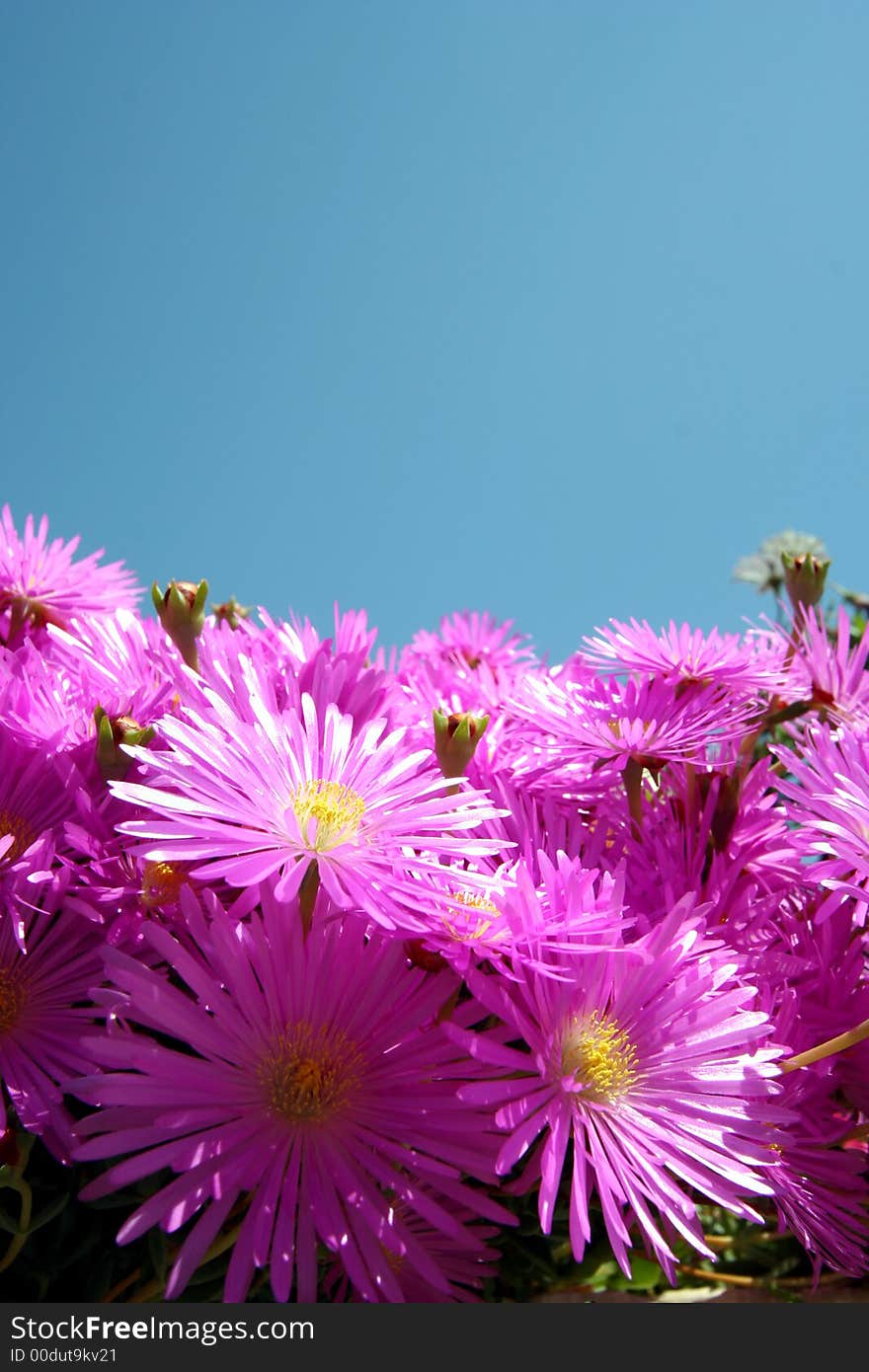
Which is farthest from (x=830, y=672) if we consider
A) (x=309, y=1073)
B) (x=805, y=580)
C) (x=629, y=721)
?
(x=309, y=1073)

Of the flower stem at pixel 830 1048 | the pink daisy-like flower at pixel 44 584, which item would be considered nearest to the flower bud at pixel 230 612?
the pink daisy-like flower at pixel 44 584

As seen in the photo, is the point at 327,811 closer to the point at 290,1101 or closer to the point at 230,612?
the point at 290,1101

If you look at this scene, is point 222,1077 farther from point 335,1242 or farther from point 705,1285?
point 705,1285

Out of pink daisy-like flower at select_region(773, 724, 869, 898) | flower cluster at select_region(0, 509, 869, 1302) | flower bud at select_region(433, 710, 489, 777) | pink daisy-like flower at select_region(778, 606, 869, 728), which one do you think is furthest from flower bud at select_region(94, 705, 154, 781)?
pink daisy-like flower at select_region(778, 606, 869, 728)

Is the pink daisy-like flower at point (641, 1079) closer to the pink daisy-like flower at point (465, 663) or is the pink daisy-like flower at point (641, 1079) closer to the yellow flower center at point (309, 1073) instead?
the yellow flower center at point (309, 1073)

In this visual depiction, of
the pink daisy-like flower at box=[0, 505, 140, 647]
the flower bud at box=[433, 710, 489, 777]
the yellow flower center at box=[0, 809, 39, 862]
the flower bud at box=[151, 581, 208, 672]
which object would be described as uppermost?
the pink daisy-like flower at box=[0, 505, 140, 647]

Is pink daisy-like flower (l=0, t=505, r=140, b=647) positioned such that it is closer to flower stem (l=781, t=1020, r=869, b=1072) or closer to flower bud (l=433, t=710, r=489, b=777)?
flower bud (l=433, t=710, r=489, b=777)
